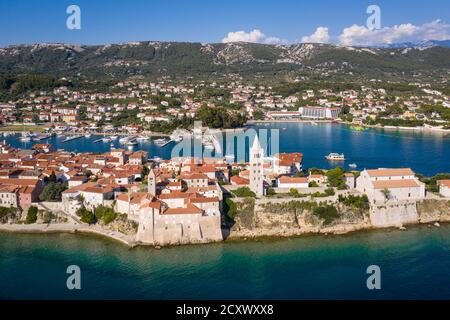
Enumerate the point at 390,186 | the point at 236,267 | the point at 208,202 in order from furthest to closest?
the point at 390,186
the point at 208,202
the point at 236,267

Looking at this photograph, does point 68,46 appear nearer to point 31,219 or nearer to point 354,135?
point 354,135

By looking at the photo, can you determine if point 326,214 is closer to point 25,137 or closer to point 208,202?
point 208,202

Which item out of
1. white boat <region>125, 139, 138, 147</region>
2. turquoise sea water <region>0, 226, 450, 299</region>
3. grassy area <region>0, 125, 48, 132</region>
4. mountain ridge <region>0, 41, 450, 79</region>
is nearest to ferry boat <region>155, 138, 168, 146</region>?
white boat <region>125, 139, 138, 147</region>

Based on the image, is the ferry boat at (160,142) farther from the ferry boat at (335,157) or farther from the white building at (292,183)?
the white building at (292,183)

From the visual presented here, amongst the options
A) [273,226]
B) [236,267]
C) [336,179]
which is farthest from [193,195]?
[336,179]

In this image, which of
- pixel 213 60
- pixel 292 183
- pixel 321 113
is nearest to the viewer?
pixel 292 183

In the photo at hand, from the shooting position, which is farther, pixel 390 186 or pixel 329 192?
pixel 390 186

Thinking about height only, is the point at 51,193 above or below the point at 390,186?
below
